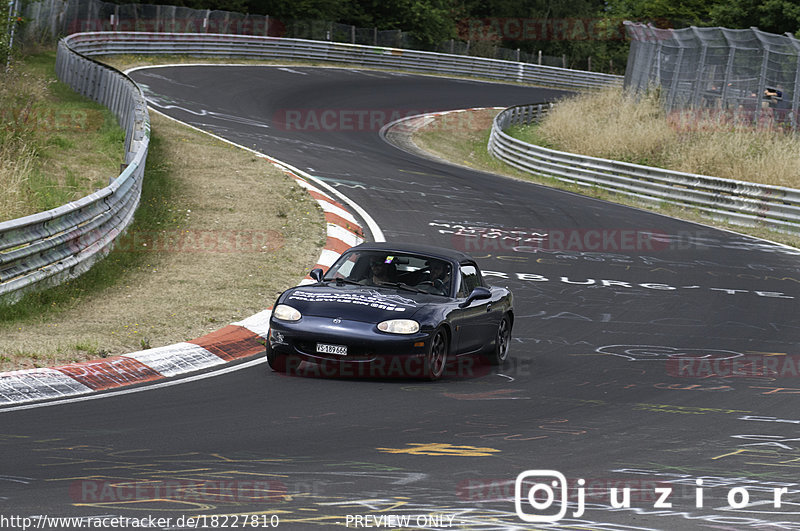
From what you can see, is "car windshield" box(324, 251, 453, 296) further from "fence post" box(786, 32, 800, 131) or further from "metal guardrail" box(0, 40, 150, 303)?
"fence post" box(786, 32, 800, 131)

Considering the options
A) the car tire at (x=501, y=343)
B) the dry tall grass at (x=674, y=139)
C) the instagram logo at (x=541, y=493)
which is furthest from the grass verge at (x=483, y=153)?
the instagram logo at (x=541, y=493)

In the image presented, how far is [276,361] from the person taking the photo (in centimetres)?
996

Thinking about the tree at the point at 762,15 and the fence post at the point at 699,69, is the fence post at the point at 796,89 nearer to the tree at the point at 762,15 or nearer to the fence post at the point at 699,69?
the fence post at the point at 699,69

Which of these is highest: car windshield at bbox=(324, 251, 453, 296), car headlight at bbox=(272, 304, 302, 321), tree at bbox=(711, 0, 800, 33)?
tree at bbox=(711, 0, 800, 33)

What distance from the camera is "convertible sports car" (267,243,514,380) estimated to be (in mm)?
9695

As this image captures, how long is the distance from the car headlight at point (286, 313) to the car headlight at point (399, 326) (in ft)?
2.57

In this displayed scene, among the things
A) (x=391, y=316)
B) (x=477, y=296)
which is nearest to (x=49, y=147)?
(x=477, y=296)

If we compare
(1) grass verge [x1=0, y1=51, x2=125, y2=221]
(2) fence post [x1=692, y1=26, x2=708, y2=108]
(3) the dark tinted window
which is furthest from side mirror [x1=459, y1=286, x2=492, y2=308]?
(2) fence post [x1=692, y1=26, x2=708, y2=108]

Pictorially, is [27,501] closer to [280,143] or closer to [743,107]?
[280,143]

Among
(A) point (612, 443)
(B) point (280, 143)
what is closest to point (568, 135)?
(B) point (280, 143)

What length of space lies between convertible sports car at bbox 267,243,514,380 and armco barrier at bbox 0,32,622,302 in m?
3.20

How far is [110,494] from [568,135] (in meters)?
A: 30.9

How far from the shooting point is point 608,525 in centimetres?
564

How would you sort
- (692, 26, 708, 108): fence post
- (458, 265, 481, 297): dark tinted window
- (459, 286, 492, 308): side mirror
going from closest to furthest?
1. (459, 286, 492, 308): side mirror
2. (458, 265, 481, 297): dark tinted window
3. (692, 26, 708, 108): fence post
